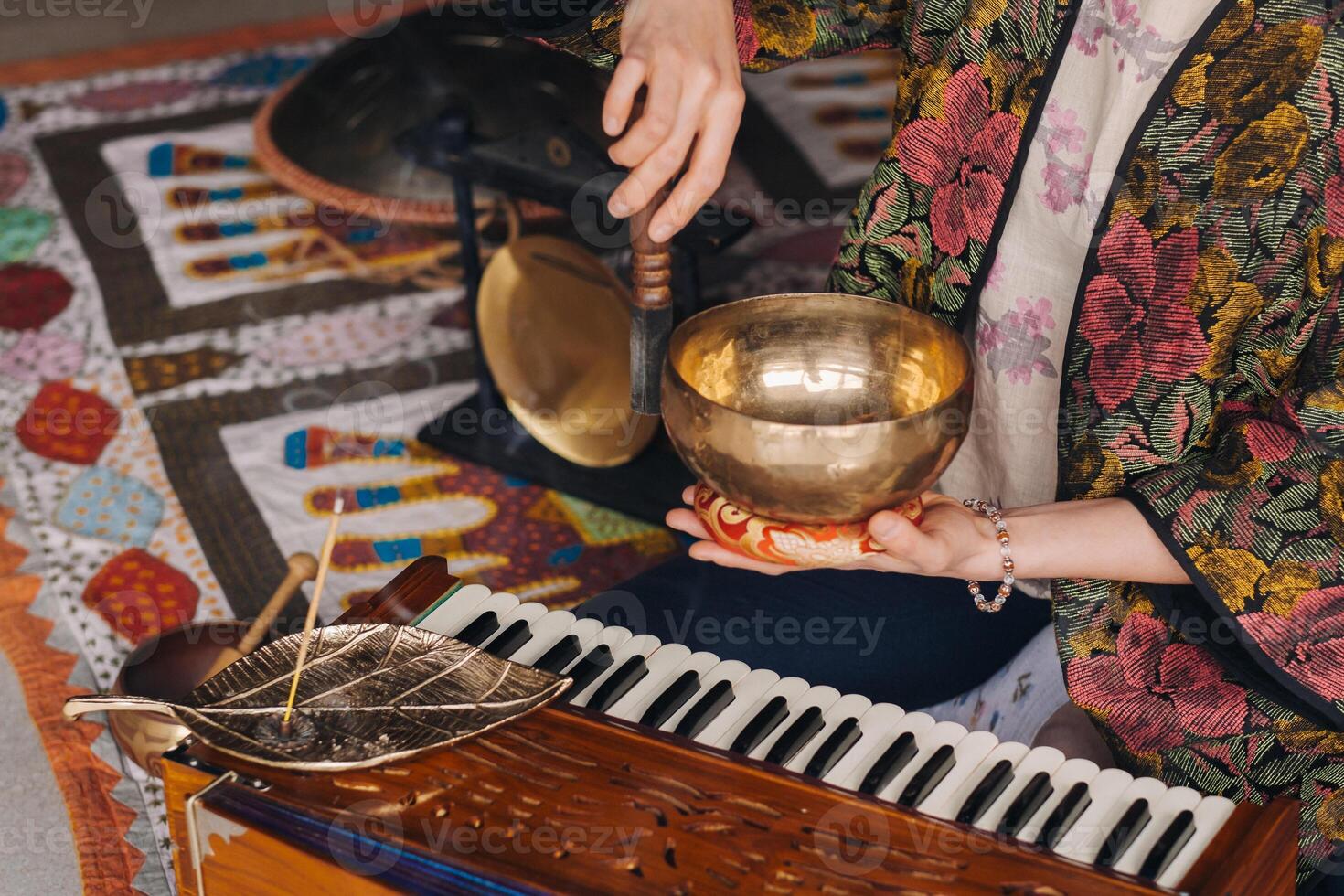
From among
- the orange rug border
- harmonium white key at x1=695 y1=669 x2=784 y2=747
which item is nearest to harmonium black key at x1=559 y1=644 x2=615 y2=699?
harmonium white key at x1=695 y1=669 x2=784 y2=747

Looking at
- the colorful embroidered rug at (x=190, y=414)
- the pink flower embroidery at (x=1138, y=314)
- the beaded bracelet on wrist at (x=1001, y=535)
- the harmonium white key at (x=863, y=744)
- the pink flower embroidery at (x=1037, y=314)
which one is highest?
the pink flower embroidery at (x=1138, y=314)

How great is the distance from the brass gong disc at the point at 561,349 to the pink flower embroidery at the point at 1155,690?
1208mm

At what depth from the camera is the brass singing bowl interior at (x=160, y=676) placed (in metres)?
1.71

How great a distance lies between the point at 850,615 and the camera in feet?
4.86

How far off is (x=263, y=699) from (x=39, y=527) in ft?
4.67

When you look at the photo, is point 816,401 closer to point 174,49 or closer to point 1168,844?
point 1168,844

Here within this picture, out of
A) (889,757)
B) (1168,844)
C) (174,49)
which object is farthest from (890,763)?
(174,49)

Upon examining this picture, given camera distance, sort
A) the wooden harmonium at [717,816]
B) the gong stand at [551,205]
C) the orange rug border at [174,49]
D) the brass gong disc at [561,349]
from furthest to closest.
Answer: the orange rug border at [174,49]
the brass gong disc at [561,349]
the gong stand at [551,205]
the wooden harmonium at [717,816]

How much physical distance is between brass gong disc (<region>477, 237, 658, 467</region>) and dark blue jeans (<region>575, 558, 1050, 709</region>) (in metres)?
0.91

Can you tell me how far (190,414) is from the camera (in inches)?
104

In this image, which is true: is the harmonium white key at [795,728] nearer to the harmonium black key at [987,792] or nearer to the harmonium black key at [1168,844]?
the harmonium black key at [987,792]

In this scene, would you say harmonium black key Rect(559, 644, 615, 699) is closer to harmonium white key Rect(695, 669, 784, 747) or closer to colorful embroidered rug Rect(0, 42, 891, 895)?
harmonium white key Rect(695, 669, 784, 747)

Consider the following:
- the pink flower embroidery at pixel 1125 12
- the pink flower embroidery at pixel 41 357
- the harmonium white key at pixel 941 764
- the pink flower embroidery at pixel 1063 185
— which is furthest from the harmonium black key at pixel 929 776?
the pink flower embroidery at pixel 41 357

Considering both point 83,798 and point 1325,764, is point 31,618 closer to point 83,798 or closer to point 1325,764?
point 83,798
